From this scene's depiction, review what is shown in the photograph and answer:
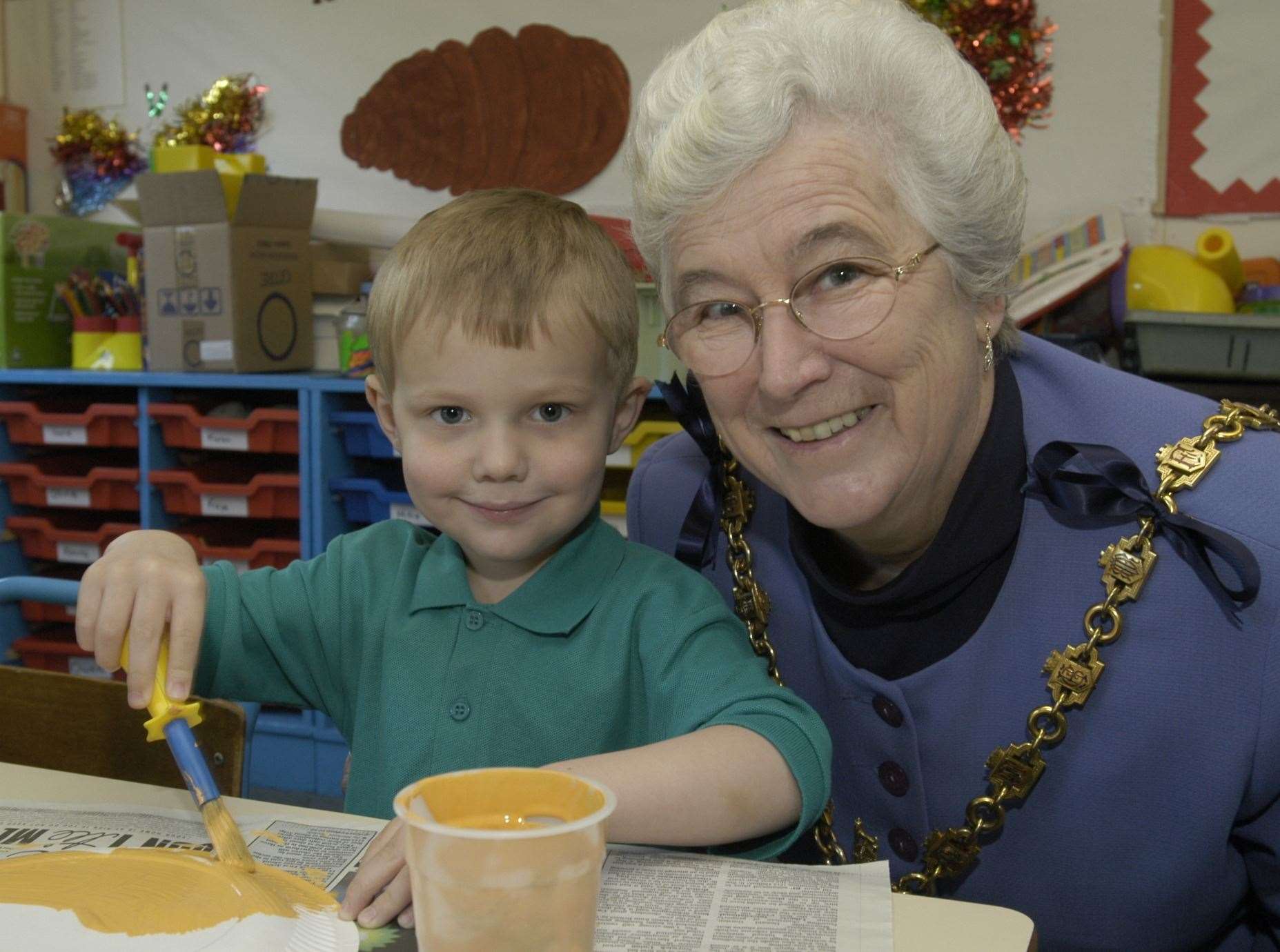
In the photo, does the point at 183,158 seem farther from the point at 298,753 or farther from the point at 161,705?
the point at 161,705

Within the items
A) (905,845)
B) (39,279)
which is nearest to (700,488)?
(905,845)

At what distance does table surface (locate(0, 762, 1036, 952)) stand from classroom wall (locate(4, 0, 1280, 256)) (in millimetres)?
2077

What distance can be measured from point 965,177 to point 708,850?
0.60 meters

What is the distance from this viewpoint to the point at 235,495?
273cm

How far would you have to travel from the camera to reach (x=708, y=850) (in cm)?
91

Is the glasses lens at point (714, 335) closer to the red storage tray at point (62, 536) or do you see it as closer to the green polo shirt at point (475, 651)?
the green polo shirt at point (475, 651)

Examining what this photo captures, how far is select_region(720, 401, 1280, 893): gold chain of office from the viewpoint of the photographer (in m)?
0.98

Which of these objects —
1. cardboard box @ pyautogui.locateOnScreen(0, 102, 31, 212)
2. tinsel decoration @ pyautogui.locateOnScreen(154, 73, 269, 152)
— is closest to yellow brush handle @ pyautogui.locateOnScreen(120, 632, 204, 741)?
tinsel decoration @ pyautogui.locateOnScreen(154, 73, 269, 152)

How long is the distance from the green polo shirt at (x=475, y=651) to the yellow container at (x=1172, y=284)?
172 cm

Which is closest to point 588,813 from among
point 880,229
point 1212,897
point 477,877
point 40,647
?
point 477,877

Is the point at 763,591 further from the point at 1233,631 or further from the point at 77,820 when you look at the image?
the point at 77,820

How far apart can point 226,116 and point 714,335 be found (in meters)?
2.92

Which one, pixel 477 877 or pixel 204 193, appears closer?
pixel 477 877

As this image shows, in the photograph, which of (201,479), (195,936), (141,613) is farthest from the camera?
(201,479)
